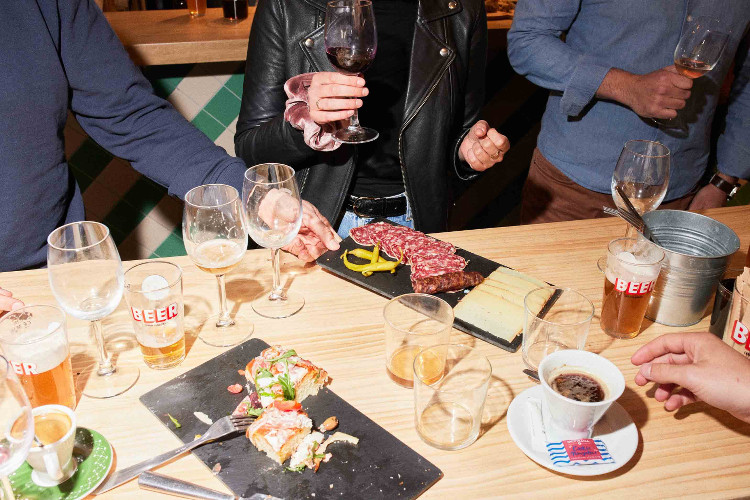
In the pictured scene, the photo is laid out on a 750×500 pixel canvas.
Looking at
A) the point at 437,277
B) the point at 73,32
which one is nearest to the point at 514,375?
the point at 437,277

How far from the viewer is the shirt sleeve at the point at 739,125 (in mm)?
2461

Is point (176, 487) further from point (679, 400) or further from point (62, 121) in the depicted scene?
point (62, 121)

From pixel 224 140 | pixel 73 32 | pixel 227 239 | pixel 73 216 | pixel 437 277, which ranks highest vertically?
pixel 73 32

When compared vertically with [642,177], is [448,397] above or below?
below

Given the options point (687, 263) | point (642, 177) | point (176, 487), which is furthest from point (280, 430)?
point (642, 177)

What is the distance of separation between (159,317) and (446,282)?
65 centimetres

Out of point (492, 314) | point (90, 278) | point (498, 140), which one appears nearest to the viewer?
point (90, 278)

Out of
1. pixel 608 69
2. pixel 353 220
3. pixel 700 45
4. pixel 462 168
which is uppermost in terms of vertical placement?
pixel 700 45

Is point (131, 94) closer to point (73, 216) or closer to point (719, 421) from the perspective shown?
point (73, 216)

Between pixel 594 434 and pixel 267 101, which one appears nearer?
pixel 594 434

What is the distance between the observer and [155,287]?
1241 mm

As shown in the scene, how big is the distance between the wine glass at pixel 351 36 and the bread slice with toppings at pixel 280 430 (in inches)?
35.6

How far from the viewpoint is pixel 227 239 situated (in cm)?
133

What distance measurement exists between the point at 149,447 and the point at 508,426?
2.07 ft
